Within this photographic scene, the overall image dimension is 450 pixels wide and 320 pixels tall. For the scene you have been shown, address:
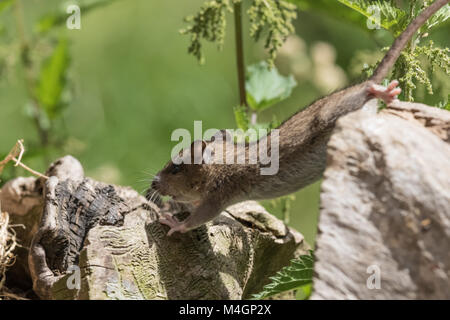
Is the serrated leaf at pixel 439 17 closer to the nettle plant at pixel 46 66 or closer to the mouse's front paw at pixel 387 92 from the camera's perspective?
the mouse's front paw at pixel 387 92

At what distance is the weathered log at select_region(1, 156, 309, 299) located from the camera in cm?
158

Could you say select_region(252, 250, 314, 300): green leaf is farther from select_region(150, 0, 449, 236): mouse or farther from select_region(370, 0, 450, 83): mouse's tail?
select_region(370, 0, 450, 83): mouse's tail

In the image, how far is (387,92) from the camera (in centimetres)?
168

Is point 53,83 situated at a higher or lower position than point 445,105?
higher

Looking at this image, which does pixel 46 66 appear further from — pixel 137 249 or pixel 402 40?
pixel 402 40

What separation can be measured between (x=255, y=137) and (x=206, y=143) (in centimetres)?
20

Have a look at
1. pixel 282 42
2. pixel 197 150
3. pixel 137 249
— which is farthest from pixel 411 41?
pixel 137 249

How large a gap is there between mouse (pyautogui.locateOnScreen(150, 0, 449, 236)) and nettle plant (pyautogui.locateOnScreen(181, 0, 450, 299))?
0.45ft

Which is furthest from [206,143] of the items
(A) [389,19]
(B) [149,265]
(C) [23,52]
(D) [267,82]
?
(C) [23,52]

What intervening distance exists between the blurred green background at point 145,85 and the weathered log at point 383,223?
244 centimetres

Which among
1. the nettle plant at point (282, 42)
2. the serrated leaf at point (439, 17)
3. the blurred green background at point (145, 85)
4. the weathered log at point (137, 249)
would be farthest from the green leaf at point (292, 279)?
the blurred green background at point (145, 85)

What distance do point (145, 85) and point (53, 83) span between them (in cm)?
167

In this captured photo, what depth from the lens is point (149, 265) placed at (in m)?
1.67

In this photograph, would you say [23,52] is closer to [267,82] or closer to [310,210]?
[267,82]
